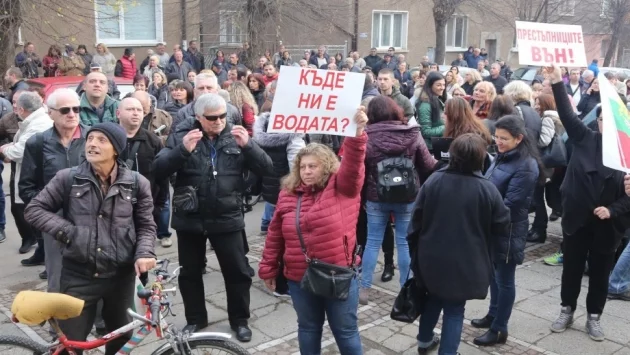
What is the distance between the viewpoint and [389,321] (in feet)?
18.1

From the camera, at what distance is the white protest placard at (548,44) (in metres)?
5.61

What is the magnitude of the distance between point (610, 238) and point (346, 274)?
228 centimetres

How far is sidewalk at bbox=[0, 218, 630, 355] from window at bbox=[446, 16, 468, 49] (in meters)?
27.8

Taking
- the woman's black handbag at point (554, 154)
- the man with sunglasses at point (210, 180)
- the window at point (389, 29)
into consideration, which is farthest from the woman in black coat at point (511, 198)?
the window at point (389, 29)

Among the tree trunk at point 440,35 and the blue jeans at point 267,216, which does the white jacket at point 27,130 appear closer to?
the blue jeans at point 267,216

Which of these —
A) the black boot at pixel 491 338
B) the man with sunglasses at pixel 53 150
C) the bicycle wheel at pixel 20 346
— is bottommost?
the black boot at pixel 491 338

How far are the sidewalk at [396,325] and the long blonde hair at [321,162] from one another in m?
1.46

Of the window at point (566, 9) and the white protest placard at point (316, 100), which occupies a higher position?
the window at point (566, 9)

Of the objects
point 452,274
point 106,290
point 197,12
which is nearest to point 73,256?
point 106,290

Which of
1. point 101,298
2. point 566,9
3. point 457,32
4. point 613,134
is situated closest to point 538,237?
point 613,134

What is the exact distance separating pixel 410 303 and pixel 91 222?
2127mm

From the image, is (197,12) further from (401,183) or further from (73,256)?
(73,256)

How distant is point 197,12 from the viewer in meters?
23.1

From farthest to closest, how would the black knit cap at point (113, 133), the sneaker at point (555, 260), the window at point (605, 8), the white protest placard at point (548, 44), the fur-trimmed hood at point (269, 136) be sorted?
the window at point (605, 8)
the sneaker at point (555, 260)
the fur-trimmed hood at point (269, 136)
the white protest placard at point (548, 44)
the black knit cap at point (113, 133)
